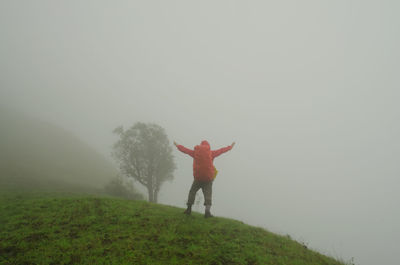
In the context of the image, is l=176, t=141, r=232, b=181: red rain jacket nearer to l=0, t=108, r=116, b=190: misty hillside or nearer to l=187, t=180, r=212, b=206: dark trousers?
l=187, t=180, r=212, b=206: dark trousers

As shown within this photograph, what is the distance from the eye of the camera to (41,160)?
1261 inches

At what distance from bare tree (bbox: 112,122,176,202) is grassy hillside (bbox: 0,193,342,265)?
17.8 meters

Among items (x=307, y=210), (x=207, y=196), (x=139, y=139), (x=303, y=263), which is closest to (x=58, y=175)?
(x=139, y=139)

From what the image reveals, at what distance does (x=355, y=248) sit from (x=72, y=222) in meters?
103

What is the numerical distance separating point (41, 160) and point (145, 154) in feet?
64.0

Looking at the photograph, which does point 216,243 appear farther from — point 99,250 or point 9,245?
point 9,245

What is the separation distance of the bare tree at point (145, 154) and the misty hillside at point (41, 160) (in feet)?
21.0

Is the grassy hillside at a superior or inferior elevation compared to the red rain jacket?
inferior

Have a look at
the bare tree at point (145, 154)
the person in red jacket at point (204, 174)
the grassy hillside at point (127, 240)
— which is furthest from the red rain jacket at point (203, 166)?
the bare tree at point (145, 154)

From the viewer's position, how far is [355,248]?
7306cm

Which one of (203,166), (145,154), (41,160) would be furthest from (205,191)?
(41,160)

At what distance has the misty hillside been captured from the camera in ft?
74.1

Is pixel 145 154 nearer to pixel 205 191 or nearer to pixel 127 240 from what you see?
pixel 205 191

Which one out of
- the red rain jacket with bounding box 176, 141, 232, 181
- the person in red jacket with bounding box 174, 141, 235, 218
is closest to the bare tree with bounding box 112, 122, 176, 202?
the person in red jacket with bounding box 174, 141, 235, 218
